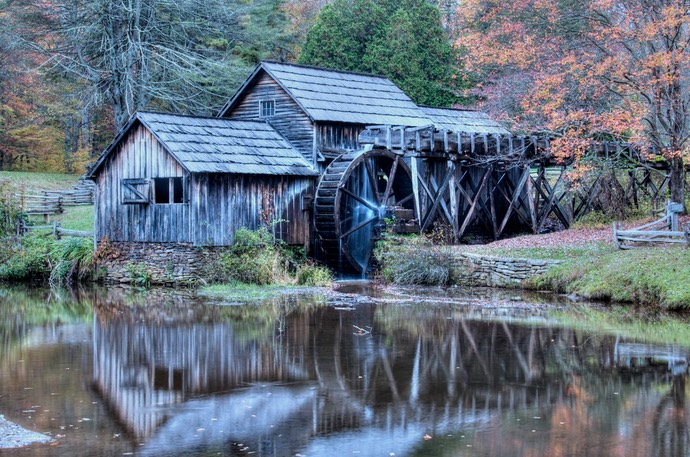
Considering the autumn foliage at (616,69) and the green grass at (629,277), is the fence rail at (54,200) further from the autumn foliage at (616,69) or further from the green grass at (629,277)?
the green grass at (629,277)

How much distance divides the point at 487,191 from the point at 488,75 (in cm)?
860

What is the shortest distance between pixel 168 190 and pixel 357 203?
5.68 m

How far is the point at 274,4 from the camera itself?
4669 cm

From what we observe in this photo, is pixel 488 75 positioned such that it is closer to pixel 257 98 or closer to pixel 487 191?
pixel 487 191

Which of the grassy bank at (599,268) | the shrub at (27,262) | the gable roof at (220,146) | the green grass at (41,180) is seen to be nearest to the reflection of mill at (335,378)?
the grassy bank at (599,268)

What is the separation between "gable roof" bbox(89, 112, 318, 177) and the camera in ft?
76.7

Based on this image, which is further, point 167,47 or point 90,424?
point 167,47

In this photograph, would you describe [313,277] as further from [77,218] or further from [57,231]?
[77,218]

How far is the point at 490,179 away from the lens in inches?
1190

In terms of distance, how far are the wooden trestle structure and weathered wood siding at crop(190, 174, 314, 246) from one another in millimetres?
2766

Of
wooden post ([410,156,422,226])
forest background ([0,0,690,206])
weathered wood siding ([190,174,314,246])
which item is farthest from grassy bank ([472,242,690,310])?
weathered wood siding ([190,174,314,246])

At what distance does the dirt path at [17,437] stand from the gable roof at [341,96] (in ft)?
58.9

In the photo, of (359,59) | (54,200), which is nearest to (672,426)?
(359,59)

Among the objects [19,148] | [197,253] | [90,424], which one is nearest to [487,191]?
[197,253]
